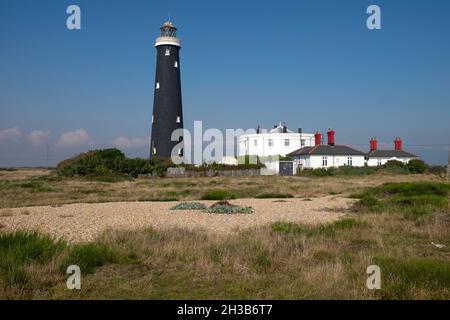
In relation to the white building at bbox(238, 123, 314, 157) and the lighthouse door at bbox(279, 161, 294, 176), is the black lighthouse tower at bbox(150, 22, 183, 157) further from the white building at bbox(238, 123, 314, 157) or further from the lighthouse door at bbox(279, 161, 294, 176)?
the white building at bbox(238, 123, 314, 157)

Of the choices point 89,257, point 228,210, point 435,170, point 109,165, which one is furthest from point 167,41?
point 89,257

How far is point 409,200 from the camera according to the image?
57.9ft

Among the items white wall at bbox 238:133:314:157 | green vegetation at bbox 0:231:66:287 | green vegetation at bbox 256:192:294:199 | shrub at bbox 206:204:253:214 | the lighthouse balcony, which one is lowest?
green vegetation at bbox 256:192:294:199

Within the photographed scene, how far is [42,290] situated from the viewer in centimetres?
579

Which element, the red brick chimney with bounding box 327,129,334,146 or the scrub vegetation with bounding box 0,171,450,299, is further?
the red brick chimney with bounding box 327,129,334,146

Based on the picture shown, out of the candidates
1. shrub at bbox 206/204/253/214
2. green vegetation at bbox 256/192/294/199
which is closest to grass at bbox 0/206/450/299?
shrub at bbox 206/204/253/214

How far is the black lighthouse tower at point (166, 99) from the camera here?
51.2 meters

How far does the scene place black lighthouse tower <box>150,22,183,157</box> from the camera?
51.2 meters

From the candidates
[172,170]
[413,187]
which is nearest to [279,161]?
[172,170]

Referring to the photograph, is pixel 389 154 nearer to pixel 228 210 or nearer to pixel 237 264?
pixel 228 210

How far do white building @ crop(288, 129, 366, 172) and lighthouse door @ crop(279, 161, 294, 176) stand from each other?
0.63 meters

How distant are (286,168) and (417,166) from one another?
16074 mm
